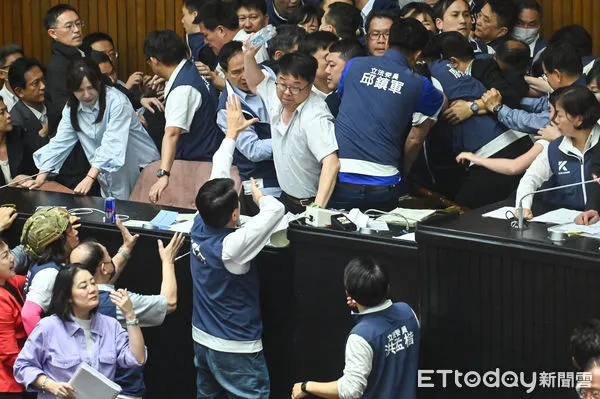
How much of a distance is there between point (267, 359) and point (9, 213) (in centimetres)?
146

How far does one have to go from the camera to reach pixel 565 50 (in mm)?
5250

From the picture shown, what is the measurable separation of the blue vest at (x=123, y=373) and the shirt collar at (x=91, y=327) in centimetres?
13

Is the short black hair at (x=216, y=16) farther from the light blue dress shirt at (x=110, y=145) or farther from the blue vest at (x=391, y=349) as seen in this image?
the blue vest at (x=391, y=349)

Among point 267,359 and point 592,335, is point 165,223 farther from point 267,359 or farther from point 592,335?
point 592,335

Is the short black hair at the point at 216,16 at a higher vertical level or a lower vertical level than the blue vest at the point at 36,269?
higher

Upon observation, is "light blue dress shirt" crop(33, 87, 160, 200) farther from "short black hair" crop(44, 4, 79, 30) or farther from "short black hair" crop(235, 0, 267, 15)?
"short black hair" crop(44, 4, 79, 30)

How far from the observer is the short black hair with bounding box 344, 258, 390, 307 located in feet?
12.5

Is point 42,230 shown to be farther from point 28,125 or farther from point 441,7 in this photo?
point 441,7

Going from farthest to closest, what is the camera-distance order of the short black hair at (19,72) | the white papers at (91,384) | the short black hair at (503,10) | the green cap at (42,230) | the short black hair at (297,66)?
the short black hair at (19,72), the short black hair at (503,10), the short black hair at (297,66), the green cap at (42,230), the white papers at (91,384)

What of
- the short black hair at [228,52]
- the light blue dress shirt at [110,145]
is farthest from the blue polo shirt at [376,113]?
the light blue dress shirt at [110,145]

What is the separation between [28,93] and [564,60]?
3298 millimetres

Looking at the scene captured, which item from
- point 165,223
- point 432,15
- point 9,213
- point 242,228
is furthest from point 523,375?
point 432,15

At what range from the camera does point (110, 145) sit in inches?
233

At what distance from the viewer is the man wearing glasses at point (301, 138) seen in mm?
5047
